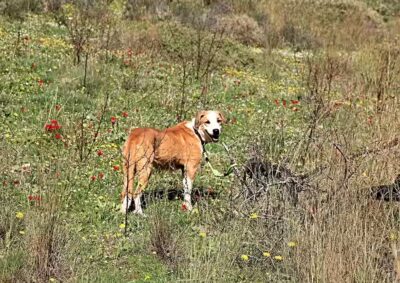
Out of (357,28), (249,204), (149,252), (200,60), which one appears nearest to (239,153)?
(249,204)

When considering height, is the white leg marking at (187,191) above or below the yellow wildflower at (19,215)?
below

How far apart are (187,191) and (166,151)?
1.52 ft

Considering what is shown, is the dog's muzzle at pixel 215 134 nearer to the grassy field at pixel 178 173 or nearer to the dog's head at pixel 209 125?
the dog's head at pixel 209 125

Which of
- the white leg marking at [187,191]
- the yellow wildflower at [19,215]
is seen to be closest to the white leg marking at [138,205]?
the white leg marking at [187,191]

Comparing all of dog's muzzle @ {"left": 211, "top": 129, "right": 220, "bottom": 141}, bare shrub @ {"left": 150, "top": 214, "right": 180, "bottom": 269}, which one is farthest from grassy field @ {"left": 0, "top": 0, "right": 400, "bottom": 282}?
dog's muzzle @ {"left": 211, "top": 129, "right": 220, "bottom": 141}

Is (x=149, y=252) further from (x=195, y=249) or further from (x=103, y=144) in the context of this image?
(x=103, y=144)

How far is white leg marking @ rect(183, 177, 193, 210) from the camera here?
6.18m

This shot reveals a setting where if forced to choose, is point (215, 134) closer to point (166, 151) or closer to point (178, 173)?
point (166, 151)

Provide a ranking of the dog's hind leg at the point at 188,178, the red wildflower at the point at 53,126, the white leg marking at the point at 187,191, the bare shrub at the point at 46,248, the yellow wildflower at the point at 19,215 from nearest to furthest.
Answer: the bare shrub at the point at 46,248 → the yellow wildflower at the point at 19,215 → the white leg marking at the point at 187,191 → the dog's hind leg at the point at 188,178 → the red wildflower at the point at 53,126

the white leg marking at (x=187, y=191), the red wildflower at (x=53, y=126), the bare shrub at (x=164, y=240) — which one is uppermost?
the bare shrub at (x=164, y=240)

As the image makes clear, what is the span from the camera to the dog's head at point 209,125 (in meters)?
6.62

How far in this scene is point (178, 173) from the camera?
7.37 metres

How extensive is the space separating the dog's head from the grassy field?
40 cm

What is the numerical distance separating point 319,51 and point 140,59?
600 centimetres
